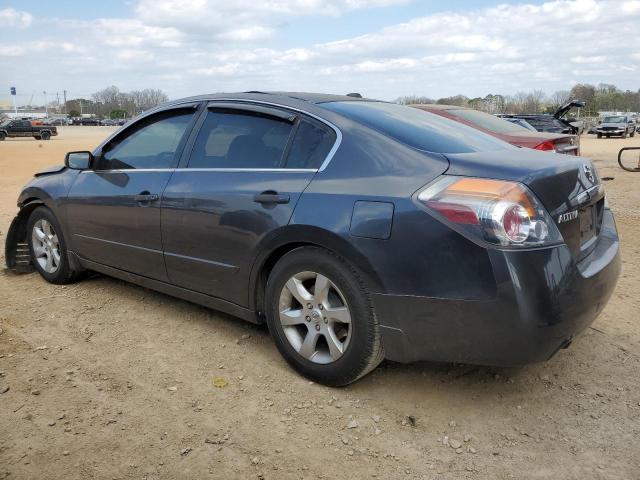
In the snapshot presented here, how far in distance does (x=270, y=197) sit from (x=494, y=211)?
1.26 metres

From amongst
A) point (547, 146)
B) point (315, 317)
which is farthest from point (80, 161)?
point (547, 146)

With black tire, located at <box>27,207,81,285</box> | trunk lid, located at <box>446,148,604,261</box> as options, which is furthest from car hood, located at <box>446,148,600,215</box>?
black tire, located at <box>27,207,81,285</box>

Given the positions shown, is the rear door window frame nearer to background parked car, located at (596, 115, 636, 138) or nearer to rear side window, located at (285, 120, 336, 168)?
rear side window, located at (285, 120, 336, 168)

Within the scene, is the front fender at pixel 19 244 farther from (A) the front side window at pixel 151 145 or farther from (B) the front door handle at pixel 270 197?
(B) the front door handle at pixel 270 197

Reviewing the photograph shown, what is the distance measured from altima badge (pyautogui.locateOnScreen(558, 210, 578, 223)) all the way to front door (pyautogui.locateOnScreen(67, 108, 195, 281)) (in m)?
2.45

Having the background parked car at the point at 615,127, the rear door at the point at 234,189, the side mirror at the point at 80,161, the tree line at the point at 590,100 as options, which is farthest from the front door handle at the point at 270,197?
the tree line at the point at 590,100

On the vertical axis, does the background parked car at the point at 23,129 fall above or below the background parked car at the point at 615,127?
above

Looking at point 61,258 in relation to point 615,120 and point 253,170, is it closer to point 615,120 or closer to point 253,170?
point 253,170

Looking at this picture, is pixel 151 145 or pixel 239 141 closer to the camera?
pixel 239 141

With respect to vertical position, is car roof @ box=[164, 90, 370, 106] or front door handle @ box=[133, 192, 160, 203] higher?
car roof @ box=[164, 90, 370, 106]

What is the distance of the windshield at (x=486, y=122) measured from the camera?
836cm

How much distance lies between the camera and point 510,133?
817cm

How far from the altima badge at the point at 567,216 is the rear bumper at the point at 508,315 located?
15 cm

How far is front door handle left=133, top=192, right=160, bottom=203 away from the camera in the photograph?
393 cm
